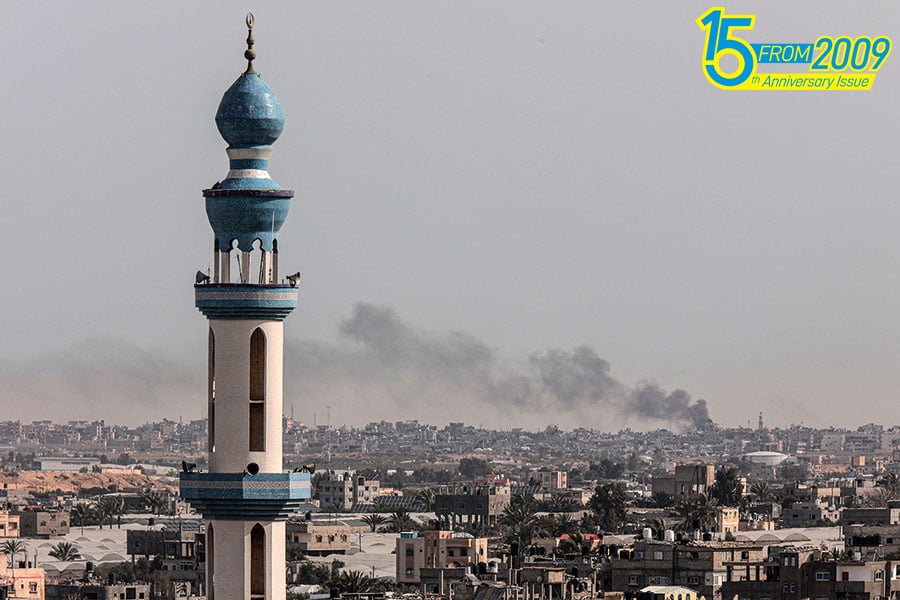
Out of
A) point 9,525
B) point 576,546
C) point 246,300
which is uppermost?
point 246,300

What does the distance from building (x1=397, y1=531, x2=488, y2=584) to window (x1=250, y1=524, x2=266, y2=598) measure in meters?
107

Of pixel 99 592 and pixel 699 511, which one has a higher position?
pixel 699 511

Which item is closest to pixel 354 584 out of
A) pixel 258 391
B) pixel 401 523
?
pixel 401 523

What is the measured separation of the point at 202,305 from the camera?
79.4ft

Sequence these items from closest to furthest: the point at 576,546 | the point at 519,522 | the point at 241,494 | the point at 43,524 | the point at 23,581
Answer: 1. the point at 241,494
2. the point at 23,581
3. the point at 576,546
4. the point at 519,522
5. the point at 43,524

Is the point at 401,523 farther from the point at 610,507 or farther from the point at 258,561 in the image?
the point at 258,561

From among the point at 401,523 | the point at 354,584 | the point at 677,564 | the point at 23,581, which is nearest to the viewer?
the point at 677,564

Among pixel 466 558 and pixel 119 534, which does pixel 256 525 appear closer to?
pixel 466 558

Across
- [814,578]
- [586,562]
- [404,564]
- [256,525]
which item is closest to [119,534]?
[404,564]

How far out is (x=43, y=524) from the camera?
587ft

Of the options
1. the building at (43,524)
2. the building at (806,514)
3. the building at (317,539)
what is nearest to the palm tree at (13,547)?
the building at (317,539)

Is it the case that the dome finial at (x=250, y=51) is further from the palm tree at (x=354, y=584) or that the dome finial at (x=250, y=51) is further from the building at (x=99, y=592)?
the building at (x=99, y=592)

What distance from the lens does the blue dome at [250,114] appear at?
79.4ft

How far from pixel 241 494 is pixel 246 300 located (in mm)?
1655
